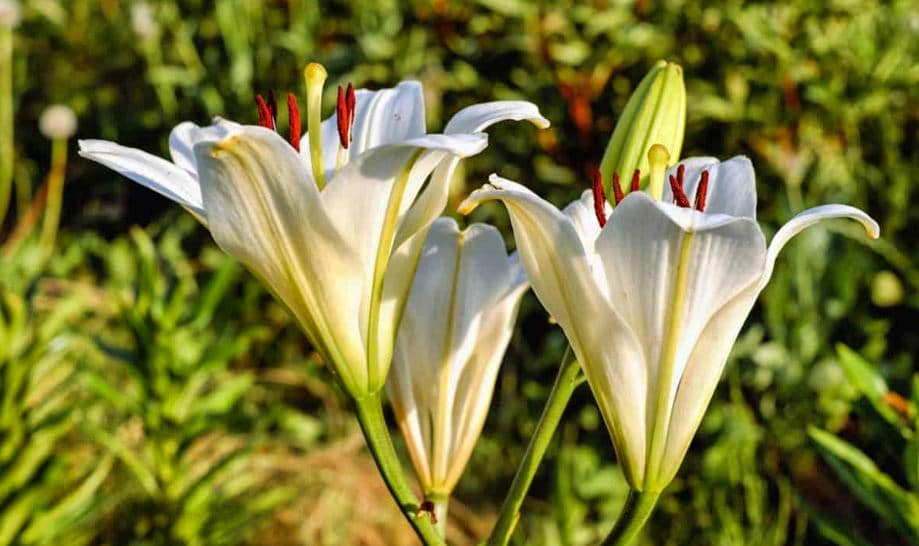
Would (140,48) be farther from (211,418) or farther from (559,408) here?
(559,408)

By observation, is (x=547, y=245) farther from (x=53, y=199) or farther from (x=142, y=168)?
(x=53, y=199)

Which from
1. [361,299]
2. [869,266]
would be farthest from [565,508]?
[361,299]

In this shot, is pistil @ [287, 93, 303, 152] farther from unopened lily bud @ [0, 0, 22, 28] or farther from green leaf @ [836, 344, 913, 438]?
unopened lily bud @ [0, 0, 22, 28]

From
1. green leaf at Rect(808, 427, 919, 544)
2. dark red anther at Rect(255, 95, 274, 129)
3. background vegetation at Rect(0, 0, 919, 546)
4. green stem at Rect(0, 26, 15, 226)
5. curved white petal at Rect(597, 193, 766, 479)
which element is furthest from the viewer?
green stem at Rect(0, 26, 15, 226)

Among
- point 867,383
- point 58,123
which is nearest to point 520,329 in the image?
point 58,123

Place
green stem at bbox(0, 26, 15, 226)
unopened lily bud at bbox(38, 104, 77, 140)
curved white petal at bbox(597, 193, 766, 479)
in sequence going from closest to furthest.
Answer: curved white petal at bbox(597, 193, 766, 479), unopened lily bud at bbox(38, 104, 77, 140), green stem at bbox(0, 26, 15, 226)

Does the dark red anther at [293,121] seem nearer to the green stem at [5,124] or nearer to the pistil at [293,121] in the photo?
the pistil at [293,121]

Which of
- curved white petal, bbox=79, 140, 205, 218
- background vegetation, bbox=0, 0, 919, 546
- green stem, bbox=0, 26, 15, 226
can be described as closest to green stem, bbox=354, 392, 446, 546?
curved white petal, bbox=79, 140, 205, 218
